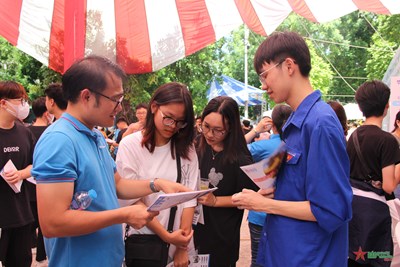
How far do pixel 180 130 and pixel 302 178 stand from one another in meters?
0.88

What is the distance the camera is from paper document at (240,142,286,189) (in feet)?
5.79

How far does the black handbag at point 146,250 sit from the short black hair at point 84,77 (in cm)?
90

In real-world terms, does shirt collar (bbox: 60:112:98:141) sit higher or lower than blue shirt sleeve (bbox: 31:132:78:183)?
higher

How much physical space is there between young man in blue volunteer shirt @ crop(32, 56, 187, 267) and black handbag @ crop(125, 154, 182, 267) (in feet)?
1.07

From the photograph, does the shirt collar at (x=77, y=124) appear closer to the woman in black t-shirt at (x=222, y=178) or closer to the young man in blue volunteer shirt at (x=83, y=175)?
the young man in blue volunteer shirt at (x=83, y=175)

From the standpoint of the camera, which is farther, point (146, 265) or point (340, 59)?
point (340, 59)

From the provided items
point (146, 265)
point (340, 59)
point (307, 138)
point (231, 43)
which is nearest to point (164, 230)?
point (146, 265)

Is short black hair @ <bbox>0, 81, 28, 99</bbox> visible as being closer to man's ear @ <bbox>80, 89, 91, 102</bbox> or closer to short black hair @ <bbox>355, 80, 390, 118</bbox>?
man's ear @ <bbox>80, 89, 91, 102</bbox>

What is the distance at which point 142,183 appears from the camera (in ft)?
6.73

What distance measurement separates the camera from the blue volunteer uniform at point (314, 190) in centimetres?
155

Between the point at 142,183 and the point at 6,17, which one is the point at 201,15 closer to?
the point at 6,17

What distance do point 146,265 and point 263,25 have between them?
4726 millimetres

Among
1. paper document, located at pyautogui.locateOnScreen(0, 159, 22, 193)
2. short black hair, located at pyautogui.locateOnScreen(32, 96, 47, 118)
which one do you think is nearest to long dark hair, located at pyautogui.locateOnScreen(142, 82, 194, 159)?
paper document, located at pyautogui.locateOnScreen(0, 159, 22, 193)

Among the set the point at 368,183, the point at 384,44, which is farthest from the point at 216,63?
the point at 368,183
